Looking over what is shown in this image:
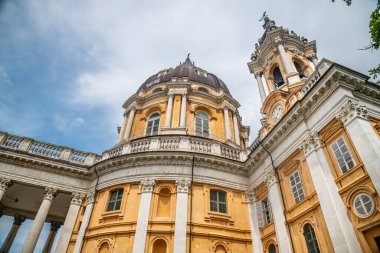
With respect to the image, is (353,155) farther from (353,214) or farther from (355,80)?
(355,80)

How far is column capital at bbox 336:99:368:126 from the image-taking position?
9953mm

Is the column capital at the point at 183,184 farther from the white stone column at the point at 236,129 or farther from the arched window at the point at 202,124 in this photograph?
the white stone column at the point at 236,129

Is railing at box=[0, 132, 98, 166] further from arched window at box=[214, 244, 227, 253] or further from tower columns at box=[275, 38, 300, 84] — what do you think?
tower columns at box=[275, 38, 300, 84]

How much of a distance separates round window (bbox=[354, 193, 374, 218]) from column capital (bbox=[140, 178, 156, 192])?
9986 mm

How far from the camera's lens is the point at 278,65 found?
19.8 metres

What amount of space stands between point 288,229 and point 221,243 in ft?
12.1

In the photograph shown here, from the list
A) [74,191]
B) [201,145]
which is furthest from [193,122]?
[74,191]

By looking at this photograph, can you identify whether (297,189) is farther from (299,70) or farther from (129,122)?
(129,122)

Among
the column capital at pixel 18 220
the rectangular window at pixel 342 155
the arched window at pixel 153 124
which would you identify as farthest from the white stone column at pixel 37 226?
the rectangular window at pixel 342 155

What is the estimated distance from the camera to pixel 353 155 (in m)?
9.76

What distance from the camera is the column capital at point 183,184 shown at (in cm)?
1487

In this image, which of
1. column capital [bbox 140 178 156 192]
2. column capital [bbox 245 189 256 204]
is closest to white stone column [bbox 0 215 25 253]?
column capital [bbox 140 178 156 192]

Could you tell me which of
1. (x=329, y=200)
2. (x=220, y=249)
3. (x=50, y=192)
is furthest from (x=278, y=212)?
→ (x=50, y=192)

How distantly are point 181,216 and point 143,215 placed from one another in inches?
80.4
